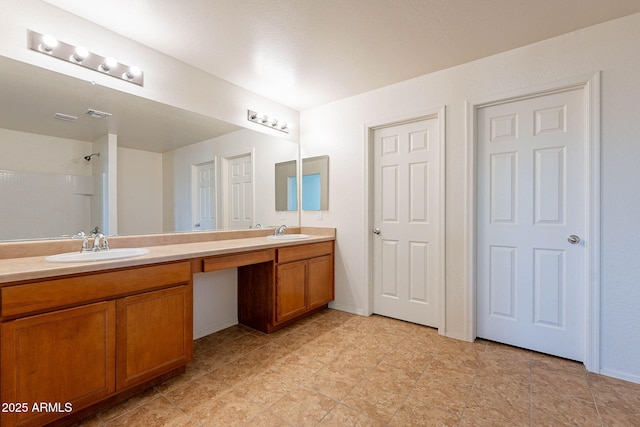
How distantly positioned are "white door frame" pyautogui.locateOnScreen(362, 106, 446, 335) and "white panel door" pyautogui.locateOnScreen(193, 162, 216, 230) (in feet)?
4.76

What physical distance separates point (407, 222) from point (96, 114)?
2.58 metres

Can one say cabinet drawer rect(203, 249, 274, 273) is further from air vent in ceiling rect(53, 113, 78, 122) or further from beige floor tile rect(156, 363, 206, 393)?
air vent in ceiling rect(53, 113, 78, 122)

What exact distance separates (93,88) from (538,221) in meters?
3.21

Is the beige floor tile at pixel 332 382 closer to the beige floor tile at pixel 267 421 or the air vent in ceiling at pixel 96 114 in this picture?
the beige floor tile at pixel 267 421

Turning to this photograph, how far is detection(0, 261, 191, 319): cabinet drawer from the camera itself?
122 centimetres

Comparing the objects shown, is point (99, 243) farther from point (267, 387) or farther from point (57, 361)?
point (267, 387)

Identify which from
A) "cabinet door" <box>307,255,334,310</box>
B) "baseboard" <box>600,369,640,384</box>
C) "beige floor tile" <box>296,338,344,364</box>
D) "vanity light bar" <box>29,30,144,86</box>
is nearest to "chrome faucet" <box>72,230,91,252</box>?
"vanity light bar" <box>29,30,144,86</box>

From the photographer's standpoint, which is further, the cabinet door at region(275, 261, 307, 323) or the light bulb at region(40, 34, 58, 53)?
the cabinet door at region(275, 261, 307, 323)

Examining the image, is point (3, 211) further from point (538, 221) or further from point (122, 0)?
point (538, 221)

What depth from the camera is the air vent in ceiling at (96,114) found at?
192 cm

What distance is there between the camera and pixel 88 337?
142cm

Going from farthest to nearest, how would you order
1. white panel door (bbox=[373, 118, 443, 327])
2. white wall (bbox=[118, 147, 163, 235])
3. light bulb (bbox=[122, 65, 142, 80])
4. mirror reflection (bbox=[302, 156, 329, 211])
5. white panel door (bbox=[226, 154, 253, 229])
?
1. mirror reflection (bbox=[302, 156, 329, 211])
2. white panel door (bbox=[226, 154, 253, 229])
3. white panel door (bbox=[373, 118, 443, 327])
4. white wall (bbox=[118, 147, 163, 235])
5. light bulb (bbox=[122, 65, 142, 80])

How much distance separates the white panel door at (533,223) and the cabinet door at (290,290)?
151 centimetres

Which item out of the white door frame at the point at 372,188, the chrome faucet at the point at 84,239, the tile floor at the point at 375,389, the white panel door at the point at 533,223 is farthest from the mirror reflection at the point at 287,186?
the white panel door at the point at 533,223
